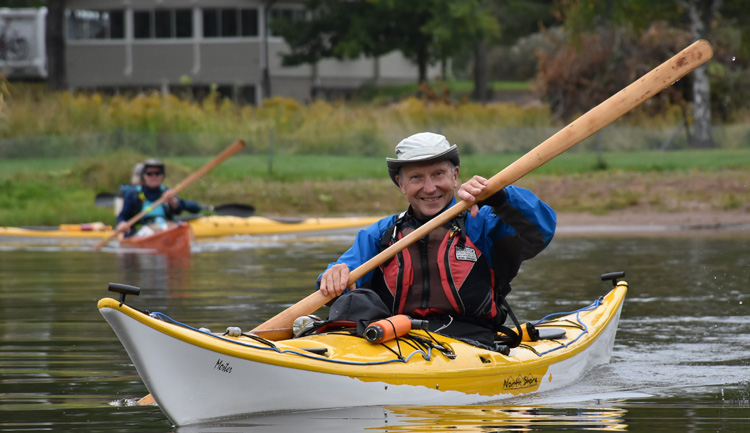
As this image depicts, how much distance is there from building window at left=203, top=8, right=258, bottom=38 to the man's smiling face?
33330mm

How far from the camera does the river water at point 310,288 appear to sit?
18.5ft

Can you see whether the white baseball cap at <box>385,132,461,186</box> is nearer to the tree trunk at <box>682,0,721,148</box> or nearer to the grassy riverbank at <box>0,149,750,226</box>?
the grassy riverbank at <box>0,149,750,226</box>

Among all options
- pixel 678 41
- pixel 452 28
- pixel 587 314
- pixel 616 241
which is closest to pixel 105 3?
pixel 452 28

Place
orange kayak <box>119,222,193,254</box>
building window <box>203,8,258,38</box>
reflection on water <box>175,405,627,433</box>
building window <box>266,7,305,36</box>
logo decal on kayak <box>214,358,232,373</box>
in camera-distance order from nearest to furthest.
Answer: logo decal on kayak <box>214,358,232,373</box>
reflection on water <box>175,405,627,433</box>
orange kayak <box>119,222,193,254</box>
building window <box>266,7,305,36</box>
building window <box>203,8,258,38</box>

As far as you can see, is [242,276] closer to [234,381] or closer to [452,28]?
[234,381]

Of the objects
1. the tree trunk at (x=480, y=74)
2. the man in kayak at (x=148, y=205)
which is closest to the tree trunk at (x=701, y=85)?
the man in kayak at (x=148, y=205)

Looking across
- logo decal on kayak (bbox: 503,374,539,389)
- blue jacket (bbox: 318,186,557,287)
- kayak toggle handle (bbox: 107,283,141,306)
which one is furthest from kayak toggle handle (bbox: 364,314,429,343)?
kayak toggle handle (bbox: 107,283,141,306)

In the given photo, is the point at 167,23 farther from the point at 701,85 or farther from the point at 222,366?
the point at 222,366

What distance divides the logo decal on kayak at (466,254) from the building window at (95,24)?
116 feet

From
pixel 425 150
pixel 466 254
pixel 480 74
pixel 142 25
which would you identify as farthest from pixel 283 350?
pixel 142 25

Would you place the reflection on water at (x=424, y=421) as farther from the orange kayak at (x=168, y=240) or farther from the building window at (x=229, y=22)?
the building window at (x=229, y=22)

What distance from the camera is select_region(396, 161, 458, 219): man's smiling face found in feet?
19.5

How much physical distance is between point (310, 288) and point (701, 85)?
15601mm

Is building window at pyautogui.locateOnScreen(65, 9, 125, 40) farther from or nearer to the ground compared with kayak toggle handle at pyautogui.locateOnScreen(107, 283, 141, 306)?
farther from the ground
